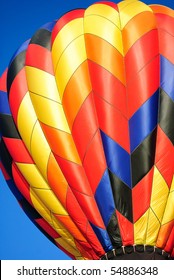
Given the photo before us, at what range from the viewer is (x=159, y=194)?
6738 millimetres

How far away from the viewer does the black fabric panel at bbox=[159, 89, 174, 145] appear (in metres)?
6.93

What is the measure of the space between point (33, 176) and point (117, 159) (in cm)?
131

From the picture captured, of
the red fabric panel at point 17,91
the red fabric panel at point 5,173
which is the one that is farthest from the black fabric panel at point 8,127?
the red fabric panel at point 5,173

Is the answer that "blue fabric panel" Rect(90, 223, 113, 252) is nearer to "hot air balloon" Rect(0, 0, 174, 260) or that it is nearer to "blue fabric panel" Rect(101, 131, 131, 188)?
"hot air balloon" Rect(0, 0, 174, 260)

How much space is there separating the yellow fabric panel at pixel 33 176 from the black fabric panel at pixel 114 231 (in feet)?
3.75

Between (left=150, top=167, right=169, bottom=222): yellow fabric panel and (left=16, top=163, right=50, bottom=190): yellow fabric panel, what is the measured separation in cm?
148

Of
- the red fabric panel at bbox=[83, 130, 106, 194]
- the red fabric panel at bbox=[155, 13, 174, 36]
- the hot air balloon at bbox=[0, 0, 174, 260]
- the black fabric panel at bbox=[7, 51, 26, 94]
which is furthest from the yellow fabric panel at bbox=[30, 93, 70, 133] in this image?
the red fabric panel at bbox=[155, 13, 174, 36]

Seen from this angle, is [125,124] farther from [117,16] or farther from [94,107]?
[117,16]

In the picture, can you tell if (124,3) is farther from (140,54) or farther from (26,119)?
(26,119)

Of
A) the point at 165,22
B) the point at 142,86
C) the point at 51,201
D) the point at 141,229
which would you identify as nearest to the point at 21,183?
the point at 51,201

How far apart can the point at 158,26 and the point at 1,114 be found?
2472 millimetres

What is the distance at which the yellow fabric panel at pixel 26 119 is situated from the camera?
24.6ft

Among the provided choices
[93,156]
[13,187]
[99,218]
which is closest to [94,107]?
[93,156]

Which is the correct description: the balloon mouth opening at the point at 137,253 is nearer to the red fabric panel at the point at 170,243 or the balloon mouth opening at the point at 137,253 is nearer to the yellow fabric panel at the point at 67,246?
the red fabric panel at the point at 170,243
